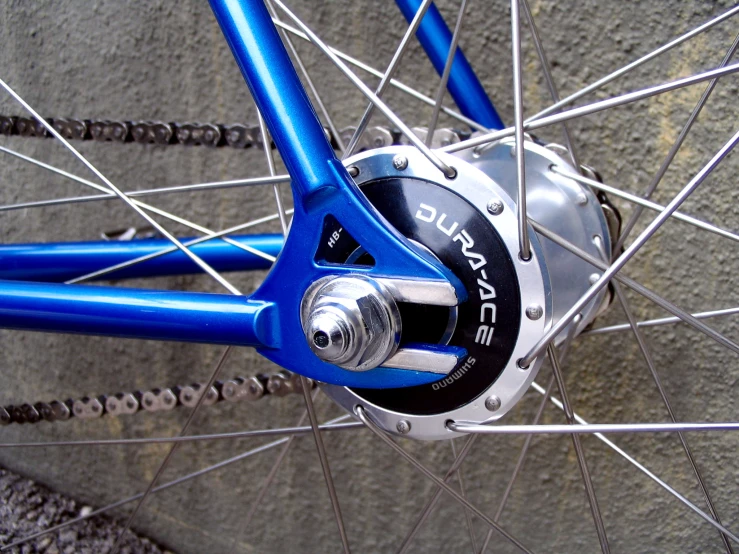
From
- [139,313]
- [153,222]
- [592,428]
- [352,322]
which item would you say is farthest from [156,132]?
[592,428]

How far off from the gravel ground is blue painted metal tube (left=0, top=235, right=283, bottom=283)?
540 mm

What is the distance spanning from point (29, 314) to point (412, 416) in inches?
13.0

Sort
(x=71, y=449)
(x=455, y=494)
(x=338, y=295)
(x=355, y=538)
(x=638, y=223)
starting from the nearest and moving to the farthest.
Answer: (x=338, y=295)
(x=455, y=494)
(x=638, y=223)
(x=355, y=538)
(x=71, y=449)

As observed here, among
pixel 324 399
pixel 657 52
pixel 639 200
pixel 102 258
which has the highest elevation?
pixel 657 52

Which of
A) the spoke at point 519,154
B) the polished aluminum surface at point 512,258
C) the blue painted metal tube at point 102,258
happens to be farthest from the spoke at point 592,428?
the blue painted metal tube at point 102,258

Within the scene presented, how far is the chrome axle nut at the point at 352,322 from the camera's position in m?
0.48

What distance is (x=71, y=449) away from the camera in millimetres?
1334

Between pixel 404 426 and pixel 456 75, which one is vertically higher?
pixel 456 75

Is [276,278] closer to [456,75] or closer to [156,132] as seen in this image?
[456,75]

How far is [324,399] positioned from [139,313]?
563 mm

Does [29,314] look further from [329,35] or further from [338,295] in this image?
[329,35]

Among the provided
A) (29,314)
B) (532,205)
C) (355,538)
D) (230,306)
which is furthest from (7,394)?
(532,205)

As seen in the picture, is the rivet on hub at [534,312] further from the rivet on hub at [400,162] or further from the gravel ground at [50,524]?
the gravel ground at [50,524]

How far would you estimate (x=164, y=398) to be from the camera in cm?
90
